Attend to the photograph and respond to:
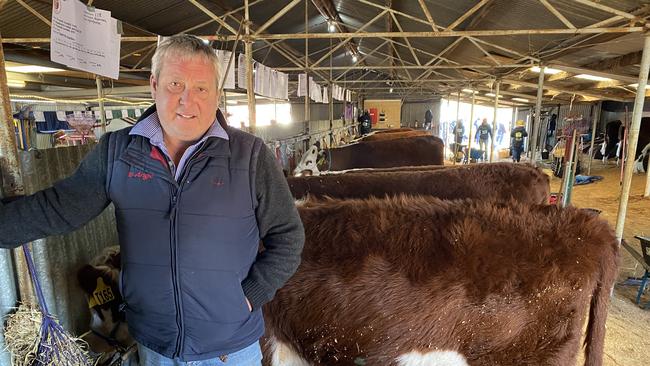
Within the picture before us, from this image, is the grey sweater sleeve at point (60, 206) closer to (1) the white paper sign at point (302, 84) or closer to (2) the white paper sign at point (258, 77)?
(2) the white paper sign at point (258, 77)

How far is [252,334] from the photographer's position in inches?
50.1

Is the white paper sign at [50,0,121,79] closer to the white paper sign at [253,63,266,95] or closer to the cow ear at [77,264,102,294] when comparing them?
the cow ear at [77,264,102,294]

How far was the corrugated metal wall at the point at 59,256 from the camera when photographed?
1191 mm

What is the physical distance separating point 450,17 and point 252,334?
18.6ft

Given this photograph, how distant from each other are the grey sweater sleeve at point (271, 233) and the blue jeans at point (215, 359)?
18cm

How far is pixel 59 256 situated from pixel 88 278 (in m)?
0.17

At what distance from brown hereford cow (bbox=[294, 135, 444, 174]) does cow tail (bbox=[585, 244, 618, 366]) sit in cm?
502

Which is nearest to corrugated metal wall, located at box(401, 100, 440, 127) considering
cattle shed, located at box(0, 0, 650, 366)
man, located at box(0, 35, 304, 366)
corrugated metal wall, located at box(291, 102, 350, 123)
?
corrugated metal wall, located at box(291, 102, 350, 123)

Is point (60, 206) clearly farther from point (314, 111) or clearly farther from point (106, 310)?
point (314, 111)

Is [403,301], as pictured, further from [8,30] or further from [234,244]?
[8,30]

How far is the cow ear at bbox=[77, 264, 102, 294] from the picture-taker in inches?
60.6

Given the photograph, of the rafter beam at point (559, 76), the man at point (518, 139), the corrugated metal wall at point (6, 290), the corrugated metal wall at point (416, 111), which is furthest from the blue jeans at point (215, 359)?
the corrugated metal wall at point (416, 111)

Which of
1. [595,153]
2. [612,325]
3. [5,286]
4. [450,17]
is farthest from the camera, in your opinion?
[595,153]

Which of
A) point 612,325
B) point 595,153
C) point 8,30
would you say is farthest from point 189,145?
point 595,153
